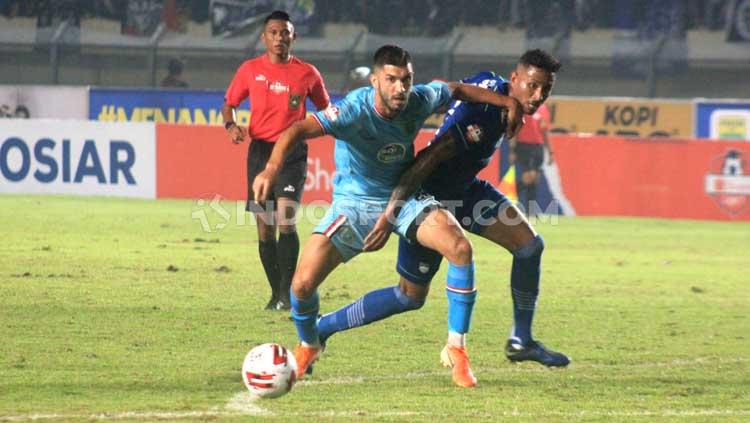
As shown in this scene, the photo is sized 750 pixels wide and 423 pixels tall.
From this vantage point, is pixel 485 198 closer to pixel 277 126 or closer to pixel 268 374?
pixel 268 374

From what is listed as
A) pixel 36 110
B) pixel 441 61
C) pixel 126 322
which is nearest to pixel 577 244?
pixel 126 322

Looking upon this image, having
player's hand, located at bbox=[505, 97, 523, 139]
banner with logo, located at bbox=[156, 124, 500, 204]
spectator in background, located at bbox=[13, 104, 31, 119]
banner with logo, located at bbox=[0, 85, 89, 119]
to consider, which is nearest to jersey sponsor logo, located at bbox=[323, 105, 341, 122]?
player's hand, located at bbox=[505, 97, 523, 139]

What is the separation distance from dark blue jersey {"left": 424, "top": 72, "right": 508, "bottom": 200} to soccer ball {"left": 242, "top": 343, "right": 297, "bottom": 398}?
169 centimetres

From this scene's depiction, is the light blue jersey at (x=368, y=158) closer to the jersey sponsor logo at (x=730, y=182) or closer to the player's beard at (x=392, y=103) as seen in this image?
the player's beard at (x=392, y=103)

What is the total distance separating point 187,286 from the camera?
1155 centimetres

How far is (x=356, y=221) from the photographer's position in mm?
7203

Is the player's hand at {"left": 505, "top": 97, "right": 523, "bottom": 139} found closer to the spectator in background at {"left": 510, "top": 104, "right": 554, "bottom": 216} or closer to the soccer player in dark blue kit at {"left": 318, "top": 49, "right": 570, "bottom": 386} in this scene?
the soccer player in dark blue kit at {"left": 318, "top": 49, "right": 570, "bottom": 386}

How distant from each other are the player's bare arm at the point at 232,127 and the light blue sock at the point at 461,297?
10.2ft

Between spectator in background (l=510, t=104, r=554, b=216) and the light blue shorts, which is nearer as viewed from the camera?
the light blue shorts

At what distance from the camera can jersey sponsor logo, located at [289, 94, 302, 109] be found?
1027 centimetres

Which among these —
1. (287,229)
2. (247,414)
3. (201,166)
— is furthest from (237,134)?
(201,166)

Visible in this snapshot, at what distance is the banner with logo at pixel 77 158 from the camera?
20547 mm

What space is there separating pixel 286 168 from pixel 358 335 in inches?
63.0

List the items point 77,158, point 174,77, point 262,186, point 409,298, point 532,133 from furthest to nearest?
point 174,77, point 77,158, point 532,133, point 409,298, point 262,186
